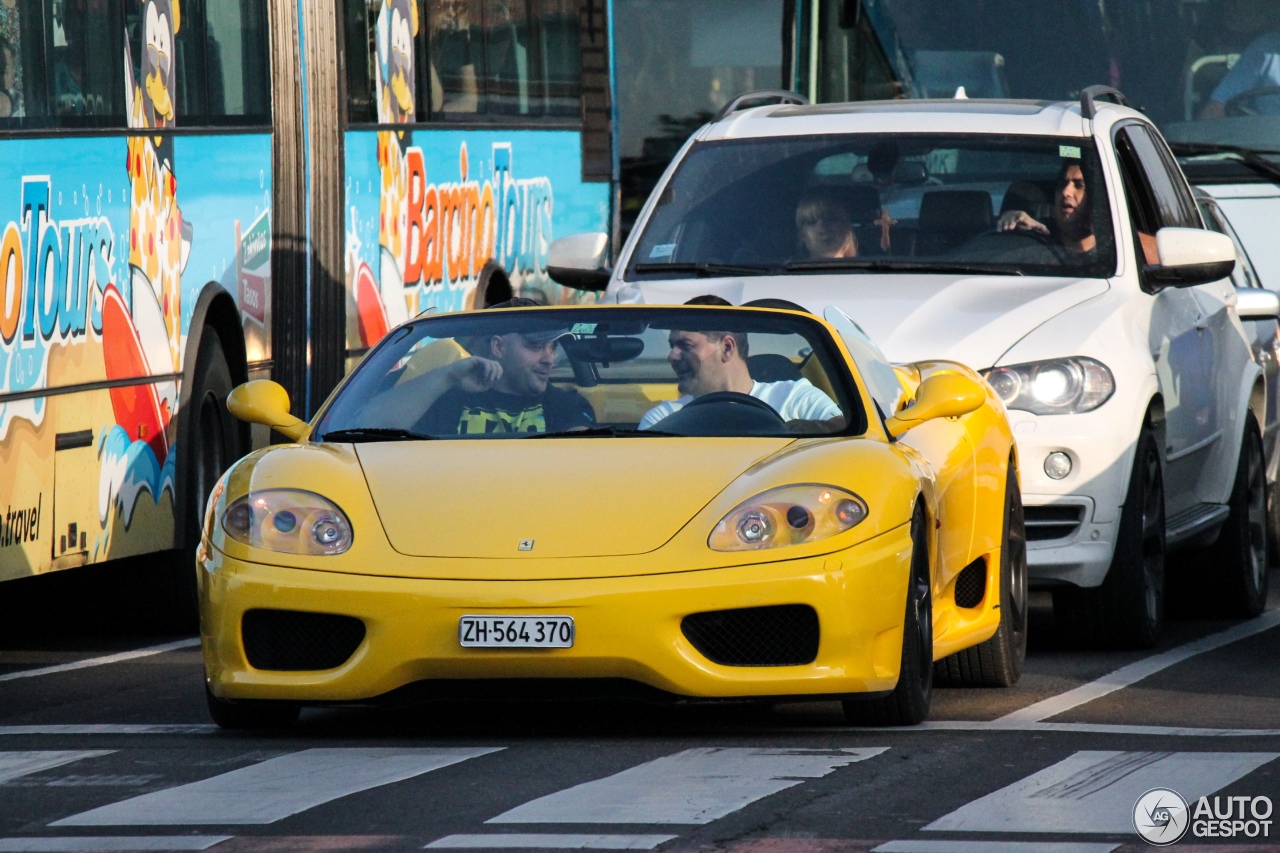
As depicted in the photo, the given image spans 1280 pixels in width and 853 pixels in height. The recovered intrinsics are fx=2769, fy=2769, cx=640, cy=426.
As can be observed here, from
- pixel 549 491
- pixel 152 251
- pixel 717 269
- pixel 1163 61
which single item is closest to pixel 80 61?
pixel 152 251

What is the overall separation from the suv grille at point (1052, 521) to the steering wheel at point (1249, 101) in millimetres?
7816

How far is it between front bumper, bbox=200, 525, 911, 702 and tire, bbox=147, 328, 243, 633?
446 cm

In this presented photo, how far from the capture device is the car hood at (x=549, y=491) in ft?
24.8

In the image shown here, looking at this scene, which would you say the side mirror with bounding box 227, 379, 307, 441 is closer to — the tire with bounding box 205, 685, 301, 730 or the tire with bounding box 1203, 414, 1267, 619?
the tire with bounding box 205, 685, 301, 730

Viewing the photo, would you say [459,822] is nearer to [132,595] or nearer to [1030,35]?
[132,595]

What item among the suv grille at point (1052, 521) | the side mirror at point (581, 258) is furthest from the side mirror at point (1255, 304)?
the side mirror at point (581, 258)

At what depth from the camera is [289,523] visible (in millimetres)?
7746

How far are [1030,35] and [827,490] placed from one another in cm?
1049

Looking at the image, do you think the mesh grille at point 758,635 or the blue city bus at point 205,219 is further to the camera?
the blue city bus at point 205,219

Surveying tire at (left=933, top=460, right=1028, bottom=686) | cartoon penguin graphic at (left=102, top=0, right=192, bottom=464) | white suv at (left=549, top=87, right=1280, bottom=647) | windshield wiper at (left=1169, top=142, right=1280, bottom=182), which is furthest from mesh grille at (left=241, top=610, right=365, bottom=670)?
windshield wiper at (left=1169, top=142, right=1280, bottom=182)

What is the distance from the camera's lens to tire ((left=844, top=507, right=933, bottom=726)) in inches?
309

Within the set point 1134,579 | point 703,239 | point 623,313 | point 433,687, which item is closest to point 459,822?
point 433,687

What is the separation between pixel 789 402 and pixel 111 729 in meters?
2.28

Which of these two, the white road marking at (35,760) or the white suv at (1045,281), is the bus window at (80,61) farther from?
the white road marking at (35,760)
